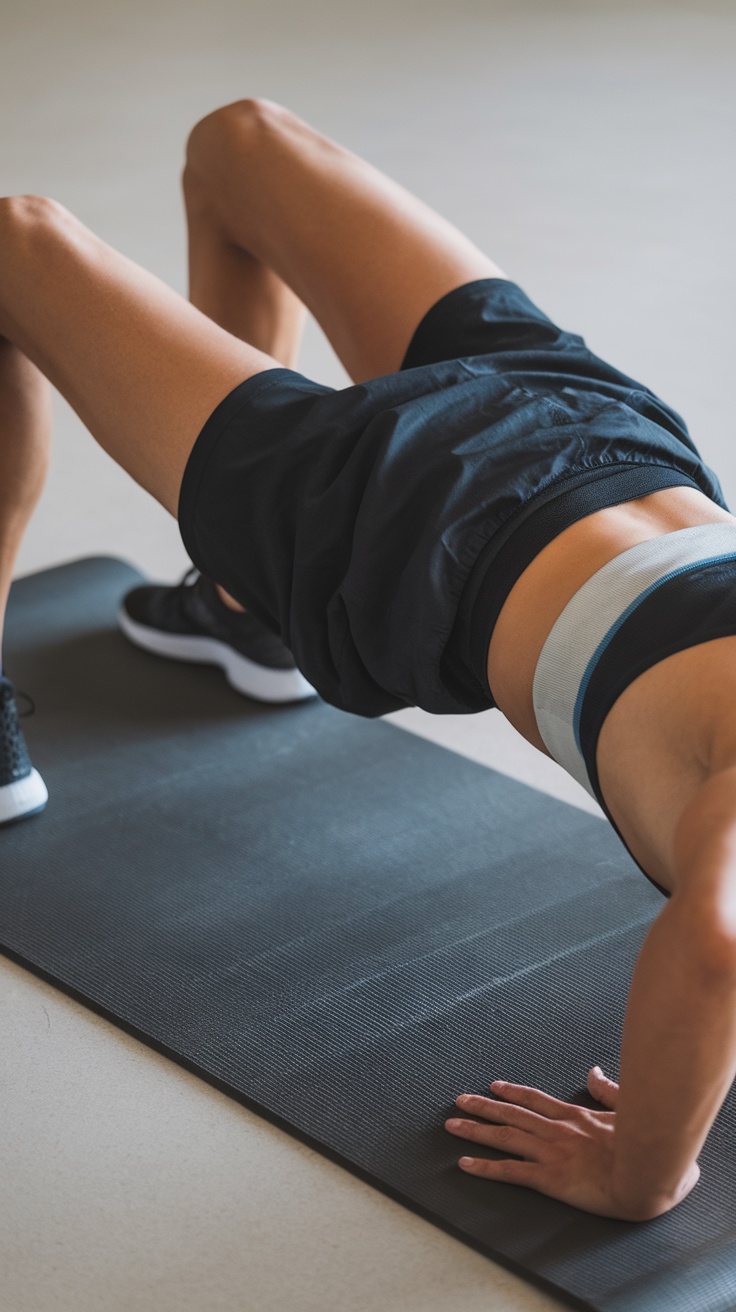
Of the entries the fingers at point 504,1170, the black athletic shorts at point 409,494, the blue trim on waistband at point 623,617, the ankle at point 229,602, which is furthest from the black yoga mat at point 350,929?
the blue trim on waistband at point 623,617

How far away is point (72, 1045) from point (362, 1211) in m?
0.39

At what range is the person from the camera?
1184 mm

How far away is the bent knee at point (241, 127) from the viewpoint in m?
1.94

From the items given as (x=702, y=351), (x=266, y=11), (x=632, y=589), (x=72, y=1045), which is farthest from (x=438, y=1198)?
(x=266, y=11)

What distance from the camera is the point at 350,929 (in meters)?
1.77

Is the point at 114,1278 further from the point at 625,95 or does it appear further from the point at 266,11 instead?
the point at 266,11

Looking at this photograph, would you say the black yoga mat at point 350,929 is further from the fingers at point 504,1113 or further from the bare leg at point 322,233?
the bare leg at point 322,233

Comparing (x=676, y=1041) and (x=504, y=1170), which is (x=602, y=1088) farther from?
(x=676, y=1041)

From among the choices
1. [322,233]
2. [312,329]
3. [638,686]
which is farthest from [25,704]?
[312,329]

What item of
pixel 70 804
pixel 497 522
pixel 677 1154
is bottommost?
pixel 70 804

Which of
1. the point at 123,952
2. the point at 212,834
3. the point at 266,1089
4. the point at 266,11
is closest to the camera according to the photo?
the point at 266,1089

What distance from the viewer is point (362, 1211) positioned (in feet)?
4.56

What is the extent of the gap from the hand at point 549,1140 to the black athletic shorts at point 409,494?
39 centimetres

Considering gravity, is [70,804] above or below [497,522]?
below
